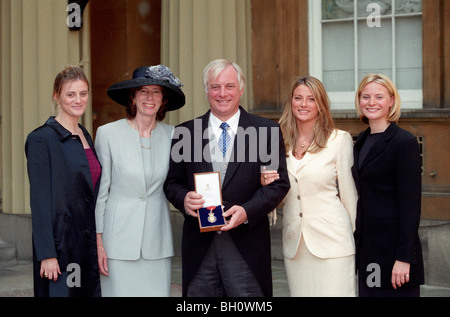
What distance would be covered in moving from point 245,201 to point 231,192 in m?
0.10

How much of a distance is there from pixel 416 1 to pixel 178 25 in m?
2.58

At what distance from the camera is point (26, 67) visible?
27.5 feet

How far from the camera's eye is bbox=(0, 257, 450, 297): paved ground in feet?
22.1

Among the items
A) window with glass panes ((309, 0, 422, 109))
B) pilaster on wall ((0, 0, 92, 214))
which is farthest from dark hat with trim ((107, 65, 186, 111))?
pilaster on wall ((0, 0, 92, 214))

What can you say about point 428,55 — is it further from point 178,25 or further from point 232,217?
point 232,217

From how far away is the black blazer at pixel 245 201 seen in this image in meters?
4.23

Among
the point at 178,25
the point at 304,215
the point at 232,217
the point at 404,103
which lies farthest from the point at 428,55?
the point at 232,217

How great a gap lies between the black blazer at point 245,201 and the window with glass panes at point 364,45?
3613 millimetres

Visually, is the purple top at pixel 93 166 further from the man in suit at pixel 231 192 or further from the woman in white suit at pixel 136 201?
the man in suit at pixel 231 192

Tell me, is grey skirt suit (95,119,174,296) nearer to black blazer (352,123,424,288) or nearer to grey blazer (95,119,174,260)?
grey blazer (95,119,174,260)

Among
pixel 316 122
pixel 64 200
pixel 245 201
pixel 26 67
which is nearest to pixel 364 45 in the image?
pixel 316 122

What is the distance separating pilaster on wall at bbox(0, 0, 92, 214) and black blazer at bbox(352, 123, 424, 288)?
491 cm

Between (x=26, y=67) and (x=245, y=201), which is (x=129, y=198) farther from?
(x=26, y=67)

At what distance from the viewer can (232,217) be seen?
414 cm
